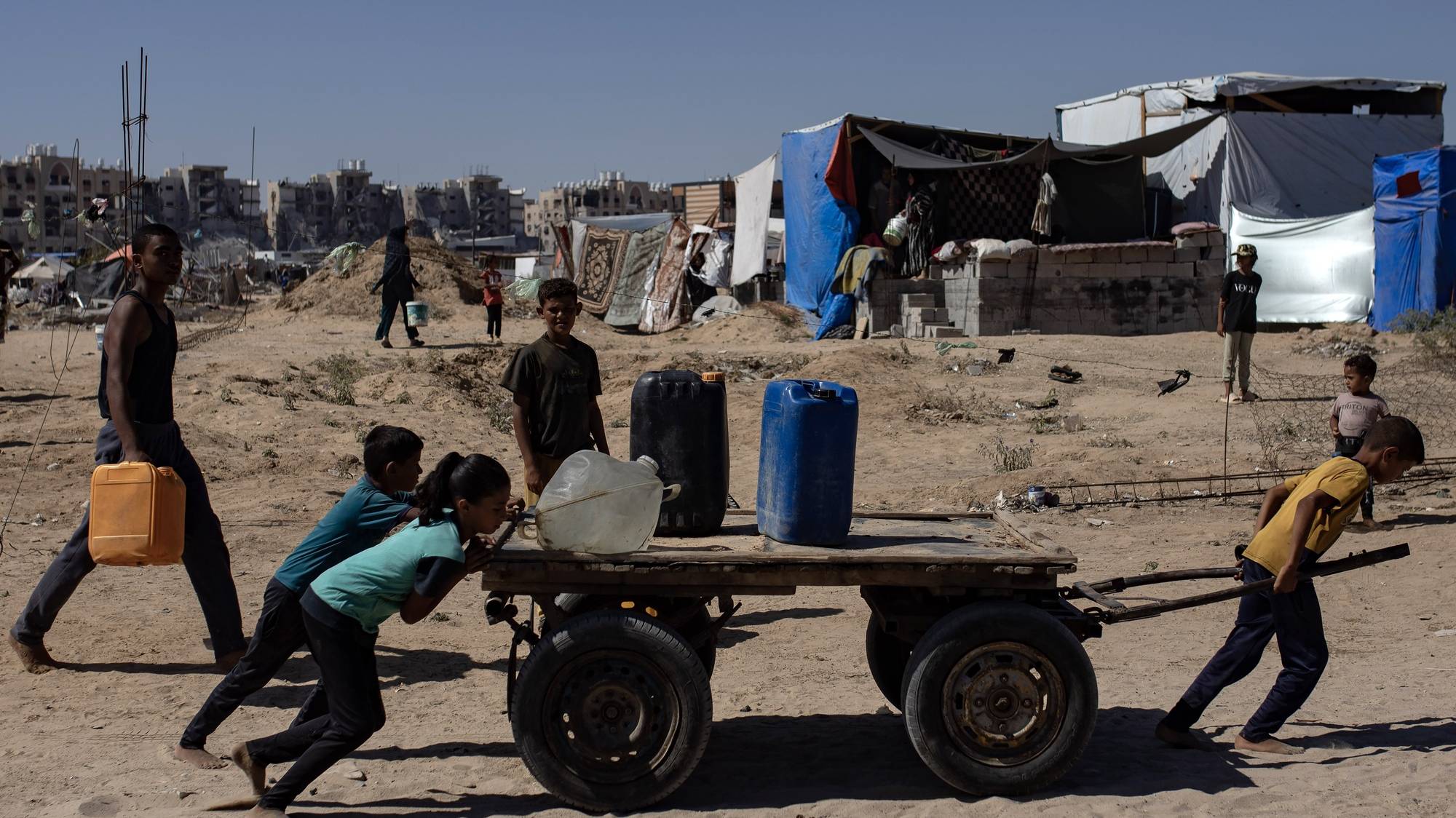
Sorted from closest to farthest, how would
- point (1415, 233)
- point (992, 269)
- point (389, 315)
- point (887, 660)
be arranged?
point (887, 660)
point (389, 315)
point (1415, 233)
point (992, 269)

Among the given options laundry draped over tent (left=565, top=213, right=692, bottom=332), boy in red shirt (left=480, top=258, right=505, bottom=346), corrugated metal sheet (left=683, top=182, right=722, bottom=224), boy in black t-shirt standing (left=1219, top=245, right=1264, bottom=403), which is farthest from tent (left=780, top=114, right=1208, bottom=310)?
corrugated metal sheet (left=683, top=182, right=722, bottom=224)

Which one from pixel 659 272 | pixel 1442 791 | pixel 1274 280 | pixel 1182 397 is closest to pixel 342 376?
pixel 1182 397

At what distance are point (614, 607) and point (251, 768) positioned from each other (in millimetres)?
1208

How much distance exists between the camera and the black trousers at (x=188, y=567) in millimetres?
4977

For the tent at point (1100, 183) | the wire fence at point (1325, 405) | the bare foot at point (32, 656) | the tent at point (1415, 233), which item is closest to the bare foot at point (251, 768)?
the bare foot at point (32, 656)

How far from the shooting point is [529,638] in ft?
13.2

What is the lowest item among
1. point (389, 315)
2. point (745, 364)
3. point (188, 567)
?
point (188, 567)

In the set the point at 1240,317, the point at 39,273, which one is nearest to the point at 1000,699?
the point at 1240,317

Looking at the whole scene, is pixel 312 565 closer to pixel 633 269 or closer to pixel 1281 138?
pixel 633 269

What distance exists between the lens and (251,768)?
3832mm

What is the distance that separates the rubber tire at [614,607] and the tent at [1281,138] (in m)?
21.0

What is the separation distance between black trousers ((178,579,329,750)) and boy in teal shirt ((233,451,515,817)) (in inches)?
15.2

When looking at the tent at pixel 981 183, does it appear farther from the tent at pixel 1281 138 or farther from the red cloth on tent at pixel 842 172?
the tent at pixel 1281 138

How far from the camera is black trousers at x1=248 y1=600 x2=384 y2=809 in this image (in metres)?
3.68
